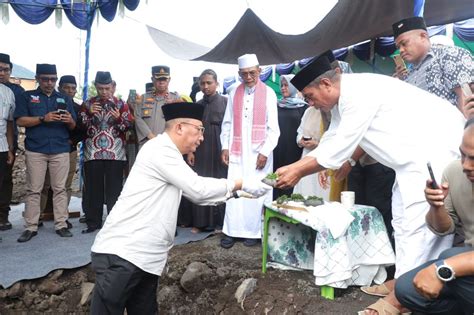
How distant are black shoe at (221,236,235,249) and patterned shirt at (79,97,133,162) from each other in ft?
5.39

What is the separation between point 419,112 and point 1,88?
440cm

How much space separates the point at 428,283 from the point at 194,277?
92.2 inches

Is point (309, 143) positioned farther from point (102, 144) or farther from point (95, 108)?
point (95, 108)

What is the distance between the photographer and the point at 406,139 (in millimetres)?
2488

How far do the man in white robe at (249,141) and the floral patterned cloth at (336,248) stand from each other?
898mm

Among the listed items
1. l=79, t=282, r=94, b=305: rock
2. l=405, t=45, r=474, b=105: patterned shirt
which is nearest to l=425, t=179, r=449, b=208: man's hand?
l=405, t=45, r=474, b=105: patterned shirt

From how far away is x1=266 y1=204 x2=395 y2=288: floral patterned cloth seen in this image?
3000mm

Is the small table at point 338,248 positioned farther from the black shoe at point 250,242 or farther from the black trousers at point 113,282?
the black trousers at point 113,282

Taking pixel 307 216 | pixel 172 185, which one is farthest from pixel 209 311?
Result: pixel 172 185

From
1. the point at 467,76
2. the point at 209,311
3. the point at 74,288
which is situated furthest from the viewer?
the point at 74,288

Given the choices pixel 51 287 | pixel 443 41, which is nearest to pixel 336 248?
pixel 443 41

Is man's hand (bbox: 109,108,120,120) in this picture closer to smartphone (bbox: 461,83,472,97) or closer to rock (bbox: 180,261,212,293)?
rock (bbox: 180,261,212,293)

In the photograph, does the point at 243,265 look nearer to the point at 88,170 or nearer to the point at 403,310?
the point at 403,310

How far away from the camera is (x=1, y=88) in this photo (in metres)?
4.66
